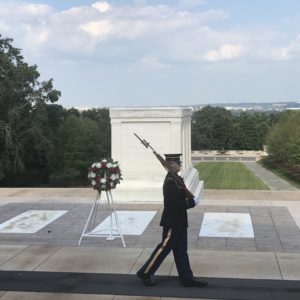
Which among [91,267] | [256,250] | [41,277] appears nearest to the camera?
[41,277]

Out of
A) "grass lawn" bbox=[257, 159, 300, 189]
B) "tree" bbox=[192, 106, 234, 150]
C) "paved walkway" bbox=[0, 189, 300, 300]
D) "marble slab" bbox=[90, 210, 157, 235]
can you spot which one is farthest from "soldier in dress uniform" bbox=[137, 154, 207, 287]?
"tree" bbox=[192, 106, 234, 150]

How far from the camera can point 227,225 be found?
11.1 meters

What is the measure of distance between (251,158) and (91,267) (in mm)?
81442

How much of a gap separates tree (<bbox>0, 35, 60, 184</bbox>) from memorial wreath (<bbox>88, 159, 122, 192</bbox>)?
3069 cm

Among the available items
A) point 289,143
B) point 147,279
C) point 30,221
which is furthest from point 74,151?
point 147,279

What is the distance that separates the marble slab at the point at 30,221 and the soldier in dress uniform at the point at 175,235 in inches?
185

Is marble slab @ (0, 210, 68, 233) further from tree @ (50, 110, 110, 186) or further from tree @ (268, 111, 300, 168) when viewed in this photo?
tree @ (50, 110, 110, 186)

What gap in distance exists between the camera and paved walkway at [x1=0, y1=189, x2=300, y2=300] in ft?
24.2

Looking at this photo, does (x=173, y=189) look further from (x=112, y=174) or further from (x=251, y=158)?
(x=251, y=158)

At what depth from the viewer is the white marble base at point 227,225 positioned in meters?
10.2

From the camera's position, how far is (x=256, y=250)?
885cm

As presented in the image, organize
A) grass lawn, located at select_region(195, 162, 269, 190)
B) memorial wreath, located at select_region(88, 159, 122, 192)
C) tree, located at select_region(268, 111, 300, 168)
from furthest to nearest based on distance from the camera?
tree, located at select_region(268, 111, 300, 168), grass lawn, located at select_region(195, 162, 269, 190), memorial wreath, located at select_region(88, 159, 122, 192)

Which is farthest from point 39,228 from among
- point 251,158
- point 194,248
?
point 251,158

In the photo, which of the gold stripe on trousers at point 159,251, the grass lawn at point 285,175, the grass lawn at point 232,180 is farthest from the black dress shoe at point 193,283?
the grass lawn at point 285,175
